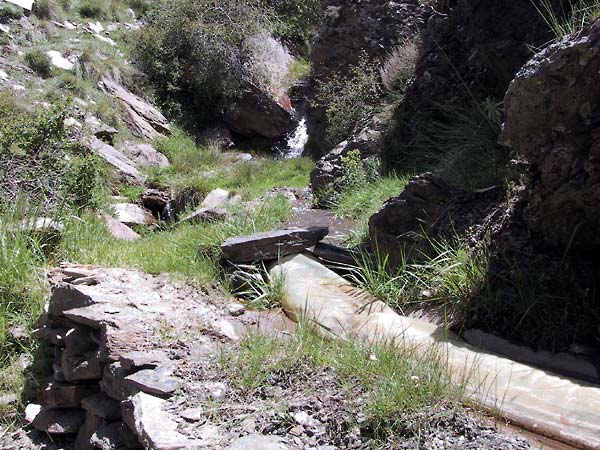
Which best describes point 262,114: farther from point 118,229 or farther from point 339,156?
point 118,229

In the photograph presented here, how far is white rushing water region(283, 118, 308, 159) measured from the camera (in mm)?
16172

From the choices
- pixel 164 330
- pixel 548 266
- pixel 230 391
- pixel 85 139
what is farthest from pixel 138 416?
pixel 85 139

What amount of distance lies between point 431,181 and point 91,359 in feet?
10.2

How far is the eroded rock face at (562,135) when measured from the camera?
4023mm

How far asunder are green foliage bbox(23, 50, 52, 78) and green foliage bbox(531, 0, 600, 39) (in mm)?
11009

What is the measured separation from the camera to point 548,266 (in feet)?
14.2

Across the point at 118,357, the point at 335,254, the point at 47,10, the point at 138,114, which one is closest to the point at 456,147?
the point at 335,254

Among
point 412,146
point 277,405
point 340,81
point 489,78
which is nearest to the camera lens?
point 277,405

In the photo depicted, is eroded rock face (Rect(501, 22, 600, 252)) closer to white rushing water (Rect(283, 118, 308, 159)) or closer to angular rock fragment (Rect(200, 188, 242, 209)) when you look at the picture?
angular rock fragment (Rect(200, 188, 242, 209))

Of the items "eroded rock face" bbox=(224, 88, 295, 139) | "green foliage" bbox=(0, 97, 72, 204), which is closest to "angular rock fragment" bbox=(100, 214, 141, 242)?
"green foliage" bbox=(0, 97, 72, 204)

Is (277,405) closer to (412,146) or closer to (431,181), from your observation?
(431,181)

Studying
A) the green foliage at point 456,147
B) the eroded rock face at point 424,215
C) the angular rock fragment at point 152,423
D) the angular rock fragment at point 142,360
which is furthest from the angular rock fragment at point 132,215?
the angular rock fragment at point 152,423

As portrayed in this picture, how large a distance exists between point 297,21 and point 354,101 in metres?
9.76

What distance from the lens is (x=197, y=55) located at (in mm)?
17203
